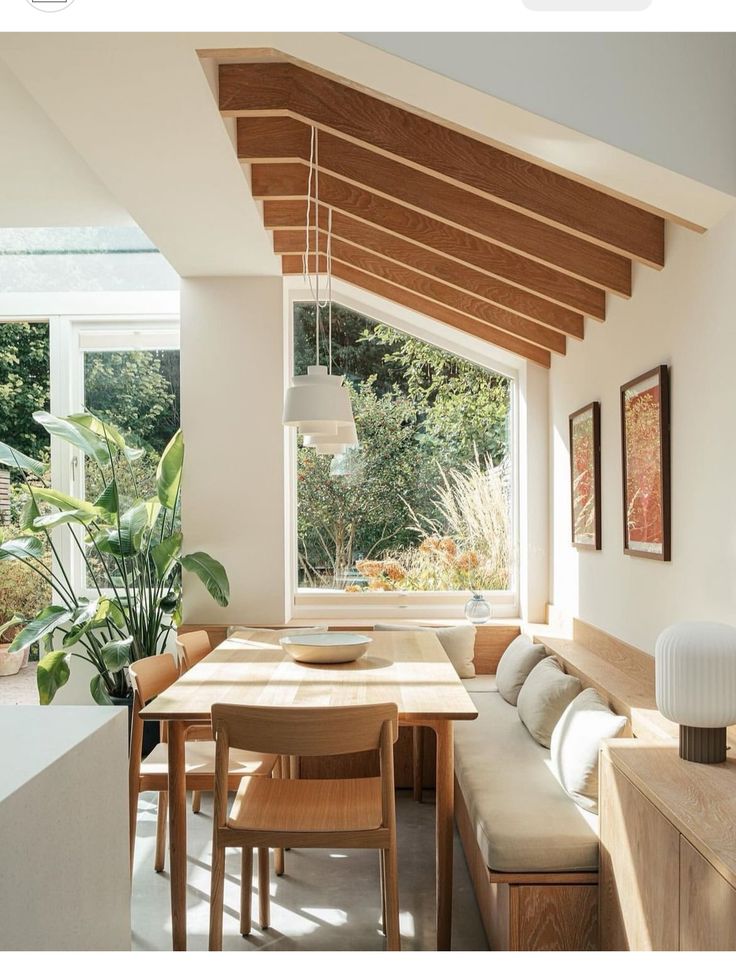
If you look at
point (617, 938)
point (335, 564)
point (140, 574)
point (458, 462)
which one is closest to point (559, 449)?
point (458, 462)

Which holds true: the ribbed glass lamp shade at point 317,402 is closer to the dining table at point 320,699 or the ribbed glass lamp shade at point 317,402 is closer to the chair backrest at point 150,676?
the dining table at point 320,699

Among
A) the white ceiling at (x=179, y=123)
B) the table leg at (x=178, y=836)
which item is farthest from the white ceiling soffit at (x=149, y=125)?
the table leg at (x=178, y=836)

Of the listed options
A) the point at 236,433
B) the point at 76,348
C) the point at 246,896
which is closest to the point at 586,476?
the point at 236,433

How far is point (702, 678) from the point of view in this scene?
7.15ft

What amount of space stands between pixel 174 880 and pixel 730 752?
1.78 metres

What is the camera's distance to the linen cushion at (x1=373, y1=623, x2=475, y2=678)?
5.05 metres

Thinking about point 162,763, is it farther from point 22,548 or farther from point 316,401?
point 22,548

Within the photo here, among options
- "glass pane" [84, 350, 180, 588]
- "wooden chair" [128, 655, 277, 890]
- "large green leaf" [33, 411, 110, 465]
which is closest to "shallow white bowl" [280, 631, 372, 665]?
"wooden chair" [128, 655, 277, 890]

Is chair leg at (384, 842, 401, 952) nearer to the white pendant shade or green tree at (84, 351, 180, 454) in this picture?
the white pendant shade

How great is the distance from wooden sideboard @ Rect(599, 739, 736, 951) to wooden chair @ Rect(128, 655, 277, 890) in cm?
129

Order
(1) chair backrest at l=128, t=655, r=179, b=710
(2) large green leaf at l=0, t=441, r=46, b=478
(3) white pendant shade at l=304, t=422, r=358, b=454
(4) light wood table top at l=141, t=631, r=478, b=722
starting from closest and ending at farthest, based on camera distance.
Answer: (4) light wood table top at l=141, t=631, r=478, b=722
(1) chair backrest at l=128, t=655, r=179, b=710
(3) white pendant shade at l=304, t=422, r=358, b=454
(2) large green leaf at l=0, t=441, r=46, b=478

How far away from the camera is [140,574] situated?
16.9 feet

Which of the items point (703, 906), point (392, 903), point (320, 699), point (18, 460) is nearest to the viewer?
point (703, 906)

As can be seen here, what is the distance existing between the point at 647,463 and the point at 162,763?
7.12 feet
